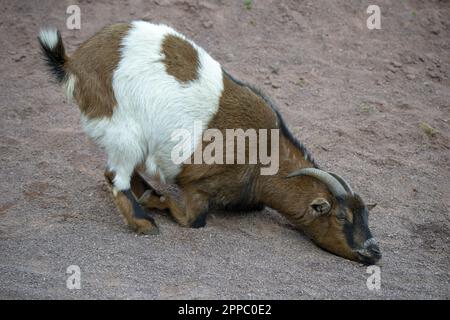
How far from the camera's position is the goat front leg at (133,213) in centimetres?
543

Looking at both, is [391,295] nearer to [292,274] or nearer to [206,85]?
[292,274]

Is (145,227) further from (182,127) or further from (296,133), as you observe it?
(296,133)

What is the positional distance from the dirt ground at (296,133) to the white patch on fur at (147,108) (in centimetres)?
64

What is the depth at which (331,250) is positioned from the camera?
5523mm

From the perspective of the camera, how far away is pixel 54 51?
17.5 feet

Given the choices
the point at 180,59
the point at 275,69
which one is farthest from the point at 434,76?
the point at 180,59

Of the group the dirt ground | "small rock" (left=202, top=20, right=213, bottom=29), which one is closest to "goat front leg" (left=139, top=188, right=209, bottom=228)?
the dirt ground

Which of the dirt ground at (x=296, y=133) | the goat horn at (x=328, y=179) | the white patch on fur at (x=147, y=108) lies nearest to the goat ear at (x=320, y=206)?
the goat horn at (x=328, y=179)

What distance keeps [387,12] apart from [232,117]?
4.88 meters

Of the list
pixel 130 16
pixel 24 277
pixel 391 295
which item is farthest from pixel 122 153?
pixel 130 16

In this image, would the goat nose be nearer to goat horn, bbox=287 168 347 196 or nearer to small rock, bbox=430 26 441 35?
goat horn, bbox=287 168 347 196

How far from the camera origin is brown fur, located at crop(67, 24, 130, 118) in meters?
5.25

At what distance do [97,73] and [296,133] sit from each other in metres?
2.79

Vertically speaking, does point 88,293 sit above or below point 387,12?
below
